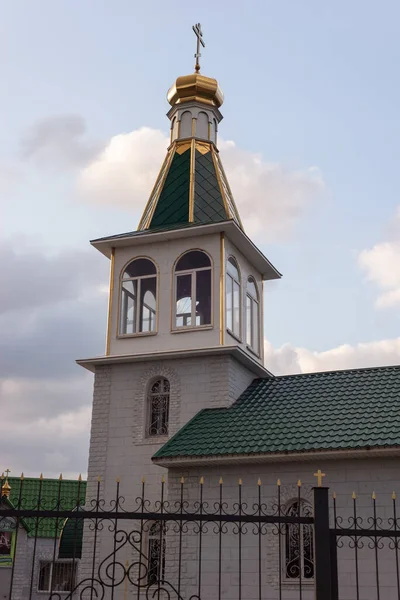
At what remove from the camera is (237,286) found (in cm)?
1778

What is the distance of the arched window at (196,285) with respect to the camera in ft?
56.7

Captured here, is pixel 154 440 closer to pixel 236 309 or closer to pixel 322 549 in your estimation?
pixel 236 309

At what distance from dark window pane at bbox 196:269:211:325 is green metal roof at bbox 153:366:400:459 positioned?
6.65 ft

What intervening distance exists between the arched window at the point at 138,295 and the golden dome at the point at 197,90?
5.13 meters

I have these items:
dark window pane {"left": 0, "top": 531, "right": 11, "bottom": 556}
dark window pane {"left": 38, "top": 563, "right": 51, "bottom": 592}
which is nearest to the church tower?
dark window pane {"left": 0, "top": 531, "right": 11, "bottom": 556}

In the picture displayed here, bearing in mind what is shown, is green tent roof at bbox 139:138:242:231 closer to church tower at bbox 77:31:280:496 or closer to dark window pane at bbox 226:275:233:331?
church tower at bbox 77:31:280:496

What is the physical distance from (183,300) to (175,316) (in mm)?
790

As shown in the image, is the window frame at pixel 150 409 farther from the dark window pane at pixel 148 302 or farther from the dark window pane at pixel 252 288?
the dark window pane at pixel 252 288

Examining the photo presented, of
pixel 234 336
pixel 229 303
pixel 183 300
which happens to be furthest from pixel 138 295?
pixel 234 336

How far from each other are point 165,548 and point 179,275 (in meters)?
6.34

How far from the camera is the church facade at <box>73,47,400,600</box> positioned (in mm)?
13156

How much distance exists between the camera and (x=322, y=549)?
6.07 m

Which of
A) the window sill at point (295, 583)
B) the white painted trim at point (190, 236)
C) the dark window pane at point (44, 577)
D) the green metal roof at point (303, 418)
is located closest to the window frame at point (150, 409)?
the green metal roof at point (303, 418)

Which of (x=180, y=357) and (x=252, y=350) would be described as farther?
(x=252, y=350)
